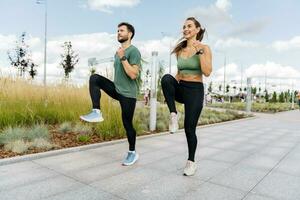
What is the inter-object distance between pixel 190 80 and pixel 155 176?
45.0 inches

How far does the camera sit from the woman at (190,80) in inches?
121

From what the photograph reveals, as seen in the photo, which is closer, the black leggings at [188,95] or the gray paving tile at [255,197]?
the gray paving tile at [255,197]

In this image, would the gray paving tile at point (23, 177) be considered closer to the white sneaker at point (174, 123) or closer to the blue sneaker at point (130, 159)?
the blue sneaker at point (130, 159)

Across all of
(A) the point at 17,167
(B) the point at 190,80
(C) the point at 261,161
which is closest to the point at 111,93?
(B) the point at 190,80

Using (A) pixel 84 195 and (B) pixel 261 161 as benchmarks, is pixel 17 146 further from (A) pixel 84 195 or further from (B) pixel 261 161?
(B) pixel 261 161

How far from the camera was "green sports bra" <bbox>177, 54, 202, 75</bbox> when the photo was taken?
3172 millimetres

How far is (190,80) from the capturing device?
322 cm

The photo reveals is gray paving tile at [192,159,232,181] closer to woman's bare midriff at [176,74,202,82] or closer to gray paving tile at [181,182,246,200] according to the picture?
gray paving tile at [181,182,246,200]

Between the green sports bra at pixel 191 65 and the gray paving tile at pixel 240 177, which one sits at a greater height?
the green sports bra at pixel 191 65

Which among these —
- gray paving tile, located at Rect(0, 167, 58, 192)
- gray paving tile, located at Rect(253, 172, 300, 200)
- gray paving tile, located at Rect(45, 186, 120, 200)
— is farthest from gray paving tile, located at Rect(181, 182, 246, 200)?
gray paving tile, located at Rect(0, 167, 58, 192)

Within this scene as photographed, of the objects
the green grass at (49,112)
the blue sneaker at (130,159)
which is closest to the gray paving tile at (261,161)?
the blue sneaker at (130,159)

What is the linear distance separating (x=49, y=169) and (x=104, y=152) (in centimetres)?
114

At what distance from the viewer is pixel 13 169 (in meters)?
3.50

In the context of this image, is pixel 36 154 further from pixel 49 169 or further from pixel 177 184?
pixel 177 184
